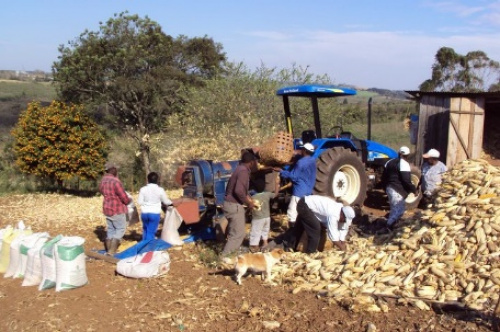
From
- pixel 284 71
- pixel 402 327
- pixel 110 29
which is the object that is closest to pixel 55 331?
pixel 402 327

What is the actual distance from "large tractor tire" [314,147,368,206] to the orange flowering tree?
8.36 metres

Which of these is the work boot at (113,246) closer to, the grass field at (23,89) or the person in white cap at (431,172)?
the person in white cap at (431,172)

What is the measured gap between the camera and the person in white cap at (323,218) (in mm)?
7121

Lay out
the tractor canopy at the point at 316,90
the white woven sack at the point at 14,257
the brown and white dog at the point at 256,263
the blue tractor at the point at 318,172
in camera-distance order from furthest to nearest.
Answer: the tractor canopy at the point at 316,90 → the blue tractor at the point at 318,172 → the white woven sack at the point at 14,257 → the brown and white dog at the point at 256,263

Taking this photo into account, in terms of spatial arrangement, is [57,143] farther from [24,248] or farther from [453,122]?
[453,122]

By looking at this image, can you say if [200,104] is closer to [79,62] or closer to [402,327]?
[79,62]

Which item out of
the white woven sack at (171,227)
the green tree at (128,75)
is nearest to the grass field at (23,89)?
the green tree at (128,75)

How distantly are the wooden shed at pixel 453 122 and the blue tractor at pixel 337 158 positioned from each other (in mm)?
2275

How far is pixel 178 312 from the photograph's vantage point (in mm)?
5789

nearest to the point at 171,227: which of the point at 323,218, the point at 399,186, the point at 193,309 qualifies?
the point at 323,218

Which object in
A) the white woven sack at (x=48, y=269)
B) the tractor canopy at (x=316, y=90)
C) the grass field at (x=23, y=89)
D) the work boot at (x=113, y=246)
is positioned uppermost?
the tractor canopy at (x=316, y=90)

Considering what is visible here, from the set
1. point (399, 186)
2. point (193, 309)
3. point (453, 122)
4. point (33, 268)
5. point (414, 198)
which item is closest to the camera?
point (193, 309)

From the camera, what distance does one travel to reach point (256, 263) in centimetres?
643

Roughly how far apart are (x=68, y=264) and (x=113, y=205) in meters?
1.79
